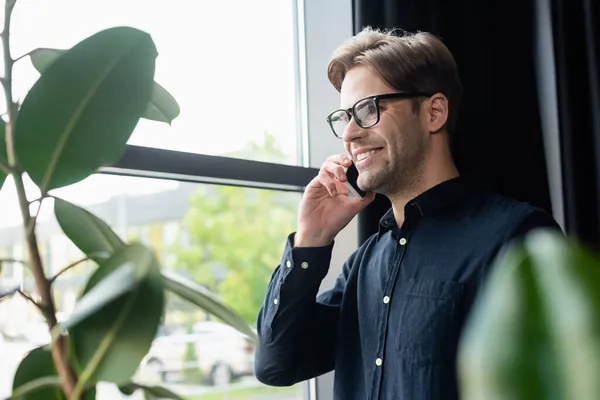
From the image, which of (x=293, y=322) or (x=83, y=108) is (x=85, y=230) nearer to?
(x=83, y=108)

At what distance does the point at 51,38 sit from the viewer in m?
1.72

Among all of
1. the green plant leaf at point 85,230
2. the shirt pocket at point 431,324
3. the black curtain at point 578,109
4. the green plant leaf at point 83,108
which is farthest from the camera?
the black curtain at point 578,109

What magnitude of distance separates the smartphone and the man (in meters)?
0.01

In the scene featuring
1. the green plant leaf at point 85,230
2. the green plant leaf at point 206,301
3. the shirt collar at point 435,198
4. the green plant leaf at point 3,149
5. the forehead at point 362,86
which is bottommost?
the green plant leaf at point 206,301

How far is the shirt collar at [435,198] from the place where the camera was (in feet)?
5.43

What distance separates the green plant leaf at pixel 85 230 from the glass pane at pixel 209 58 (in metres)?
1.10

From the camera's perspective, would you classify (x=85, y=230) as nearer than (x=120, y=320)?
No

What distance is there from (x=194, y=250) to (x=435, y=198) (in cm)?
72

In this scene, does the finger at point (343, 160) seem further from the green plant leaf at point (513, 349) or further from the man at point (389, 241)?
the green plant leaf at point (513, 349)

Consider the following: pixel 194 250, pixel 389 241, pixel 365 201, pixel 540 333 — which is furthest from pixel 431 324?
pixel 540 333

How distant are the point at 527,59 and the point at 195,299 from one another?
6.55 feet

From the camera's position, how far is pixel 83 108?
19.8 inches

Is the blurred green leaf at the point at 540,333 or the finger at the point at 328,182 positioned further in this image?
the finger at the point at 328,182

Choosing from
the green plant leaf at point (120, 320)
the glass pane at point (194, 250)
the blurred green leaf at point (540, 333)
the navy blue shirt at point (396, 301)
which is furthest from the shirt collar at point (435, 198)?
the blurred green leaf at point (540, 333)
